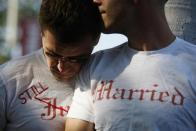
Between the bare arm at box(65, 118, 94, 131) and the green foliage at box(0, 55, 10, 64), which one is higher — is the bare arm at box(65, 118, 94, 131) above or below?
above

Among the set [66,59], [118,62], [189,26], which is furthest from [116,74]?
[189,26]

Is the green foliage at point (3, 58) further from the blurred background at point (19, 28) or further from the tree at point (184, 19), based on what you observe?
the tree at point (184, 19)

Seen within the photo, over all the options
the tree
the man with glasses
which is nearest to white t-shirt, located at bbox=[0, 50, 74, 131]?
the man with glasses

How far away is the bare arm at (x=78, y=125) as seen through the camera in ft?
9.30

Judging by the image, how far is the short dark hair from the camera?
285 centimetres

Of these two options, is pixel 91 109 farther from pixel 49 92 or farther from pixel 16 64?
pixel 16 64

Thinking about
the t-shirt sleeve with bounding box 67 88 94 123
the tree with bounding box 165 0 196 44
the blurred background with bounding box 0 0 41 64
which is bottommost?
the blurred background with bounding box 0 0 41 64

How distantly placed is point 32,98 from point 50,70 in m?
0.15

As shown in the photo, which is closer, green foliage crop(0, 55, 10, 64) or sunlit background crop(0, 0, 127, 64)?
sunlit background crop(0, 0, 127, 64)

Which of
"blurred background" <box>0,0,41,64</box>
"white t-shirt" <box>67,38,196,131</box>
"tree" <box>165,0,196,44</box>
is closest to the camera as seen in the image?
"white t-shirt" <box>67,38,196,131</box>

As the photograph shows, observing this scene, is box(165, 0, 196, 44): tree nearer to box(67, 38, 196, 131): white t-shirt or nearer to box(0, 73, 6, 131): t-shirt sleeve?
box(67, 38, 196, 131): white t-shirt

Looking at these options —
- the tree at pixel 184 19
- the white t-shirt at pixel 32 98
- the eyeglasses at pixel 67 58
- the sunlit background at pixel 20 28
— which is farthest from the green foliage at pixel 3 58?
the eyeglasses at pixel 67 58

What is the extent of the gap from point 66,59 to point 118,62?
236mm

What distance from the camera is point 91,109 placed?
9.36ft
